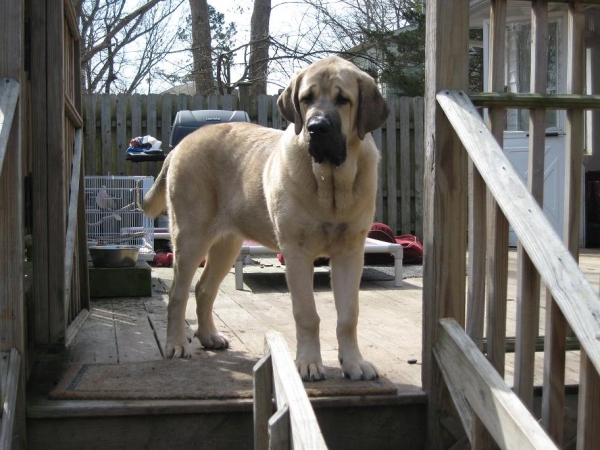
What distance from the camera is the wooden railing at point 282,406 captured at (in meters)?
2.03

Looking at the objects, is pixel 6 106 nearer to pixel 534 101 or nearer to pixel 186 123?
pixel 534 101

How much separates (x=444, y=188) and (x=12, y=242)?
70.1 inches

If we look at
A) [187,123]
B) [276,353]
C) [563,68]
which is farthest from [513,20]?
[276,353]

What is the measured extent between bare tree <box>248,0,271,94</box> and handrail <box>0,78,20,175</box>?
13000mm

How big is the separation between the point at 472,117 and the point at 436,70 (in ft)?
1.25

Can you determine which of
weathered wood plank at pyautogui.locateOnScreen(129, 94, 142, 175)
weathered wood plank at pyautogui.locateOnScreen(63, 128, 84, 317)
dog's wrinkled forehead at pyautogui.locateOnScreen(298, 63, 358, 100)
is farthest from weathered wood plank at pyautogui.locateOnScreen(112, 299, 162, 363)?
weathered wood plank at pyautogui.locateOnScreen(129, 94, 142, 175)

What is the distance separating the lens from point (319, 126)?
11.3 ft

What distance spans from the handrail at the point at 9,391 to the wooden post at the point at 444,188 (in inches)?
66.7

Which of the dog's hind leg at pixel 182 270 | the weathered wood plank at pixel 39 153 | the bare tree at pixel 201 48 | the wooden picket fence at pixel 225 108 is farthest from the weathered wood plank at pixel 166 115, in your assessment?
the weathered wood plank at pixel 39 153

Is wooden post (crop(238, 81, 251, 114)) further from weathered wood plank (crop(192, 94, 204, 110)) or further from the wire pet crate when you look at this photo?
the wire pet crate

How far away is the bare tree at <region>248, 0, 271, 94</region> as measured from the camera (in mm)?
16266

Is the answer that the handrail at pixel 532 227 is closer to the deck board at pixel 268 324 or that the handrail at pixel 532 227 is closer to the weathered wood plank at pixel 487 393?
the weathered wood plank at pixel 487 393

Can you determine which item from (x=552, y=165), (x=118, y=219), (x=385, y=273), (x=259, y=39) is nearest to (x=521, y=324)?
(x=385, y=273)

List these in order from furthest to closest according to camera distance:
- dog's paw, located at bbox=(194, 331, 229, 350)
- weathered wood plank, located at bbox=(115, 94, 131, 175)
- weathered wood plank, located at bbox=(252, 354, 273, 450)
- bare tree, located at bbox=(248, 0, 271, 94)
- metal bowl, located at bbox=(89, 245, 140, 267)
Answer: bare tree, located at bbox=(248, 0, 271, 94), weathered wood plank, located at bbox=(115, 94, 131, 175), metal bowl, located at bbox=(89, 245, 140, 267), dog's paw, located at bbox=(194, 331, 229, 350), weathered wood plank, located at bbox=(252, 354, 273, 450)
